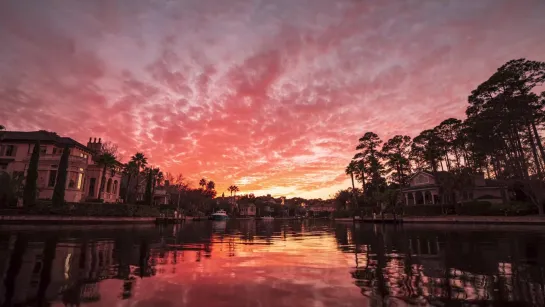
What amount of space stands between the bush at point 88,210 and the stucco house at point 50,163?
7.65 m

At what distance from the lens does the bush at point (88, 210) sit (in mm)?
38344

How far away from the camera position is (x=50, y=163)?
49312mm

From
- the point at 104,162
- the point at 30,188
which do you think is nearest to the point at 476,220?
the point at 104,162

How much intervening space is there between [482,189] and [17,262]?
2523 inches

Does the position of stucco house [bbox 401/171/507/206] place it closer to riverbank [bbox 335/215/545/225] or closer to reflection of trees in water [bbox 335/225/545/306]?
riverbank [bbox 335/215/545/225]

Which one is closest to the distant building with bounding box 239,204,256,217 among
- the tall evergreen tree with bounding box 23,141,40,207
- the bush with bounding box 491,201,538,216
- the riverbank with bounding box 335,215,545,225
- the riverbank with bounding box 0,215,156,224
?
the riverbank with bounding box 335,215,545,225

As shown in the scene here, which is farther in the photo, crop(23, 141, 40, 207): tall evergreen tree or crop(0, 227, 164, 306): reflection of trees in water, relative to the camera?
crop(23, 141, 40, 207): tall evergreen tree

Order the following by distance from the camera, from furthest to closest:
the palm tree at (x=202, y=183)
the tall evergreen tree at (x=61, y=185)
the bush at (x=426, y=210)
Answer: the palm tree at (x=202, y=183)
the bush at (x=426, y=210)
the tall evergreen tree at (x=61, y=185)

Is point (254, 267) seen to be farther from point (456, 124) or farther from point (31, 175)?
point (456, 124)

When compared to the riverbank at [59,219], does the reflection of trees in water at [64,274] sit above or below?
below

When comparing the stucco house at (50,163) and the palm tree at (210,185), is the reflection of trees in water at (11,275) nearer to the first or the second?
the stucco house at (50,163)

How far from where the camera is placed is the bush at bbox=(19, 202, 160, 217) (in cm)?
3834

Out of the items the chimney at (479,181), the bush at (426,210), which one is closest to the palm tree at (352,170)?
the bush at (426,210)

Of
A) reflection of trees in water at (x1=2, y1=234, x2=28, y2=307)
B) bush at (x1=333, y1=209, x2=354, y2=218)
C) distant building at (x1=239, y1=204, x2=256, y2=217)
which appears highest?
distant building at (x1=239, y1=204, x2=256, y2=217)
